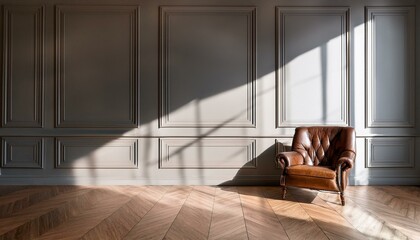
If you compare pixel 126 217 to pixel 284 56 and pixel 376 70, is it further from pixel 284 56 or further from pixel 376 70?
pixel 376 70

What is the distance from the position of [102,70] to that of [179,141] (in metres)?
1.47

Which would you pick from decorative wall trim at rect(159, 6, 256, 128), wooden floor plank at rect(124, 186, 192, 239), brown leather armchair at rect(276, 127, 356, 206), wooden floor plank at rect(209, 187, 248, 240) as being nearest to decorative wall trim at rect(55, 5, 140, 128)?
decorative wall trim at rect(159, 6, 256, 128)

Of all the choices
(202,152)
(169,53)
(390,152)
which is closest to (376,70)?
(390,152)

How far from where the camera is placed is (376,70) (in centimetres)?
462

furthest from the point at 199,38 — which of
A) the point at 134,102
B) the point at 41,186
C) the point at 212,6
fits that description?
the point at 41,186

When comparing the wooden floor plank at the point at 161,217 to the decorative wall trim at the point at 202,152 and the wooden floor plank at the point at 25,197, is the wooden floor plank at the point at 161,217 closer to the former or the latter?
the decorative wall trim at the point at 202,152

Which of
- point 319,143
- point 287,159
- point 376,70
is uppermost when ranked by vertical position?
point 376,70

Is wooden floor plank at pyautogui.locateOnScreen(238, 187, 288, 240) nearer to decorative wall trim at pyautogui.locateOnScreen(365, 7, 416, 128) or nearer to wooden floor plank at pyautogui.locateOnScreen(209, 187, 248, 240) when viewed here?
wooden floor plank at pyautogui.locateOnScreen(209, 187, 248, 240)

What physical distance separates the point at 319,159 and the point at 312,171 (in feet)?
1.96

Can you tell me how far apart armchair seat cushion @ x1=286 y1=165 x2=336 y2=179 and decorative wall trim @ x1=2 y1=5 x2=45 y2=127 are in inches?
136

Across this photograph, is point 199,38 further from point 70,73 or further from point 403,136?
point 403,136

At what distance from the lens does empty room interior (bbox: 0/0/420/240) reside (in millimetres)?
4609

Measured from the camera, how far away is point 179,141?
461 cm

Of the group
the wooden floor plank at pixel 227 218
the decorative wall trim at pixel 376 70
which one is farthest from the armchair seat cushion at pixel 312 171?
the decorative wall trim at pixel 376 70
